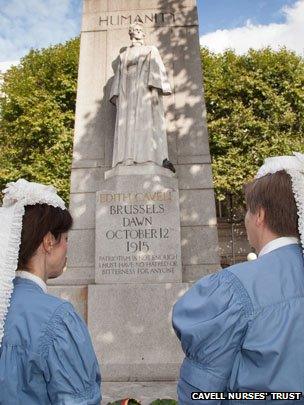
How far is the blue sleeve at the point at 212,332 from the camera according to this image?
5.14ft

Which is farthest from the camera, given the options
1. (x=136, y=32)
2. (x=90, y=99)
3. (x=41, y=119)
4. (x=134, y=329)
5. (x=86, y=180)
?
(x=41, y=119)

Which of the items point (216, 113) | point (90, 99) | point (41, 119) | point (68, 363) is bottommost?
point (68, 363)

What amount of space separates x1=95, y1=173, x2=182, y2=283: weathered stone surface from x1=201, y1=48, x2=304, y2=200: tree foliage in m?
12.6

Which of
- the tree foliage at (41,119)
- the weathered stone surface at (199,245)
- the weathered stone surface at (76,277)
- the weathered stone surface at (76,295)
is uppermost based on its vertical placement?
the tree foliage at (41,119)

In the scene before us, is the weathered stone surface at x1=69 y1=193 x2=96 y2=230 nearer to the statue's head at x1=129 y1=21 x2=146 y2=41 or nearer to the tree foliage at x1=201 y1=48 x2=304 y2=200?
the statue's head at x1=129 y1=21 x2=146 y2=41

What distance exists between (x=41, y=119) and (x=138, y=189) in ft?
42.3

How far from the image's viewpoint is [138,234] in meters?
6.39

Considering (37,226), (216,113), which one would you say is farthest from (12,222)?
(216,113)

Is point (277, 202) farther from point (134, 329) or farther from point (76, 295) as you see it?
point (76, 295)

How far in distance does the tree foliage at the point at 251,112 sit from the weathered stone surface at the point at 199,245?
1178 centimetres

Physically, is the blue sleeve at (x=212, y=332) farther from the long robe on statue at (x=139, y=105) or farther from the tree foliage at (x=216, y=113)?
Answer: the tree foliage at (x=216, y=113)

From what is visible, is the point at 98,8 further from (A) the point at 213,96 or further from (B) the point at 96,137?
(A) the point at 213,96
